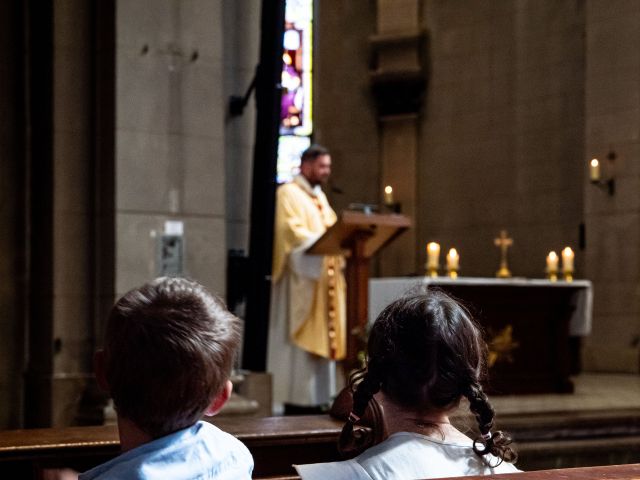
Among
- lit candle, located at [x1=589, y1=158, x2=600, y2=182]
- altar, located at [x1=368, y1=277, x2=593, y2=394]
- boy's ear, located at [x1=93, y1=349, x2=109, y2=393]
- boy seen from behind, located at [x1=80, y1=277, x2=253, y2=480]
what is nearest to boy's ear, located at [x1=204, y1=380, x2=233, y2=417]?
boy seen from behind, located at [x1=80, y1=277, x2=253, y2=480]

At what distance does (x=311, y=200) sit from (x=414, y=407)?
5933mm

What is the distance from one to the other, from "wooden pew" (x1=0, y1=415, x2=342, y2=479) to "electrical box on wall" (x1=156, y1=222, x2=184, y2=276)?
2.85 meters

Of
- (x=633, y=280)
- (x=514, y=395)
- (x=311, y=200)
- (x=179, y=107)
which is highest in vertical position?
(x=179, y=107)

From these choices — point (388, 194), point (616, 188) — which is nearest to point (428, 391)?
point (388, 194)

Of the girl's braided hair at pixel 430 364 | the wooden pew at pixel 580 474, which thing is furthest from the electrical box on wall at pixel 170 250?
the wooden pew at pixel 580 474

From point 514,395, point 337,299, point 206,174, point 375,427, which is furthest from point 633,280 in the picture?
point 375,427

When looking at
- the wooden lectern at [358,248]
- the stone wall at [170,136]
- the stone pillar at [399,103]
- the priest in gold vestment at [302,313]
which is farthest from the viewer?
the stone pillar at [399,103]

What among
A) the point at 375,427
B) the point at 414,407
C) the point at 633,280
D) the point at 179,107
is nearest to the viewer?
the point at 414,407

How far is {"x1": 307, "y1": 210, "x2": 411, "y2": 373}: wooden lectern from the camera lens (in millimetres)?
6695

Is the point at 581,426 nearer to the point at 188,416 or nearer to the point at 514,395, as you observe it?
the point at 514,395

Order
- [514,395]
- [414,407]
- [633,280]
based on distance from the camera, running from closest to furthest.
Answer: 1. [414,407]
2. [514,395]
3. [633,280]

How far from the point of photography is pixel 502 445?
177 cm

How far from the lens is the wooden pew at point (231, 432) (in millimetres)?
2402

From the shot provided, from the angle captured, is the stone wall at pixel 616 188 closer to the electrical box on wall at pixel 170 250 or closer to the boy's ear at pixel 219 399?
the electrical box on wall at pixel 170 250
